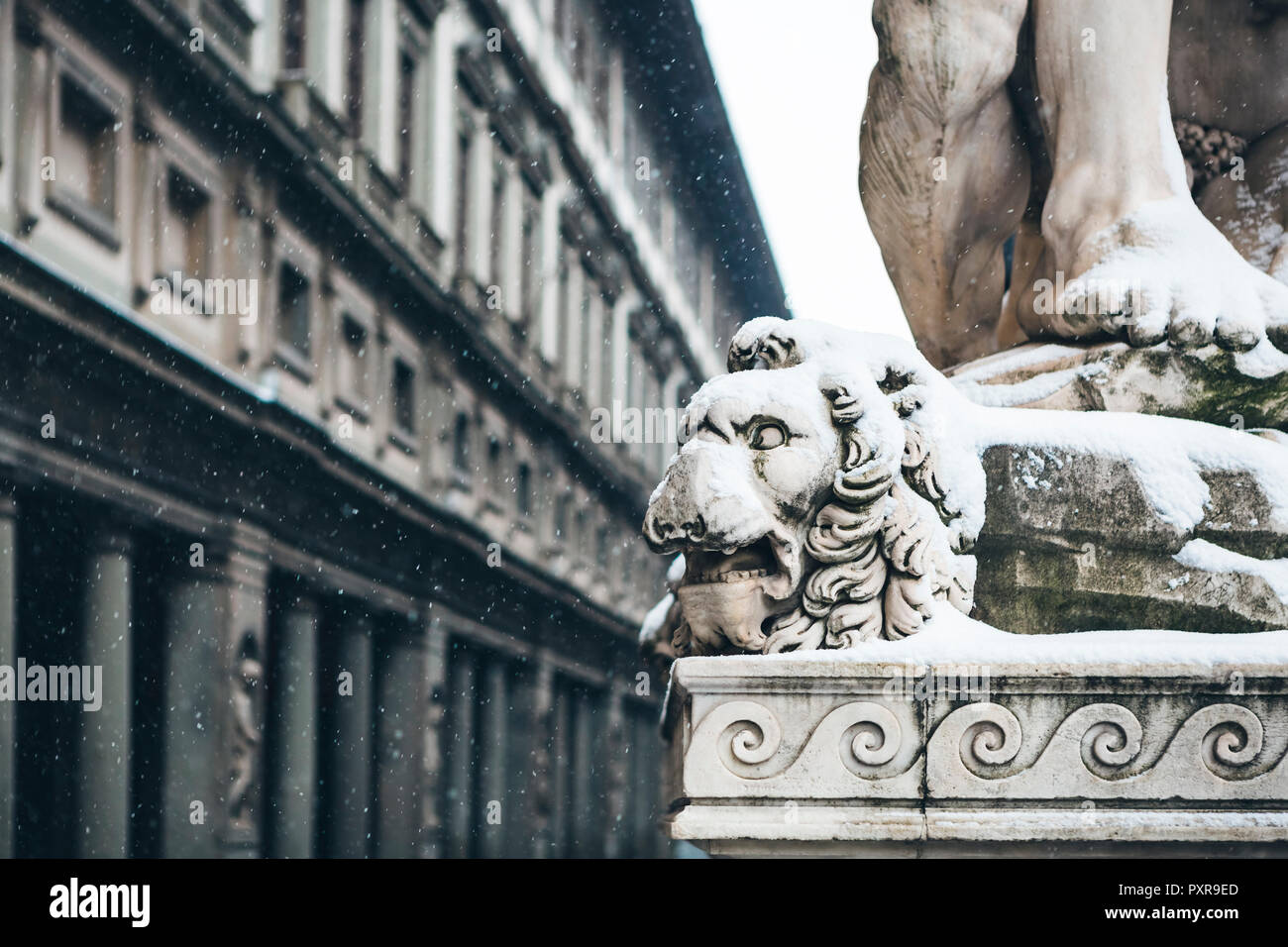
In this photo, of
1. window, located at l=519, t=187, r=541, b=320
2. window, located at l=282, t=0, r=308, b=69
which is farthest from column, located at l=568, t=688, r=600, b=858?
window, located at l=282, t=0, r=308, b=69

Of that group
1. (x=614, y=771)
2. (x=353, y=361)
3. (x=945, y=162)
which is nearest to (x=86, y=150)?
(x=353, y=361)

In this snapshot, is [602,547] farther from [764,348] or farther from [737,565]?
[737,565]

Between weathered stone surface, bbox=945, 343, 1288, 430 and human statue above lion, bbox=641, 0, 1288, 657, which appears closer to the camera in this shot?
human statue above lion, bbox=641, 0, 1288, 657

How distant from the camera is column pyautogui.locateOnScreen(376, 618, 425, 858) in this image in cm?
2169

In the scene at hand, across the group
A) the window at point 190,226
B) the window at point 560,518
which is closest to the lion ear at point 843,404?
the window at point 190,226

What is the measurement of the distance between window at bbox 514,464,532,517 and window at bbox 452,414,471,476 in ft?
8.71

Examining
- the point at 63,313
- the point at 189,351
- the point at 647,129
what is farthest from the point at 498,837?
the point at 647,129

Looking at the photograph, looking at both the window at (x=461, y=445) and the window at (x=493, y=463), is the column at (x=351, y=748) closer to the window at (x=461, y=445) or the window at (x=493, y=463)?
the window at (x=461, y=445)

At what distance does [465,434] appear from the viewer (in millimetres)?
25344

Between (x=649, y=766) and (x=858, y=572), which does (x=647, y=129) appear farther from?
(x=858, y=572)

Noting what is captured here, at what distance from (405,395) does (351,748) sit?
4964 mm

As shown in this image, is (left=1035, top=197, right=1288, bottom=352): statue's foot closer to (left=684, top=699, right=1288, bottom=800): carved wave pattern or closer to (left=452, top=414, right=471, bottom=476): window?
(left=684, top=699, right=1288, bottom=800): carved wave pattern

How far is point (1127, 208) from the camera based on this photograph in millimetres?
3582
